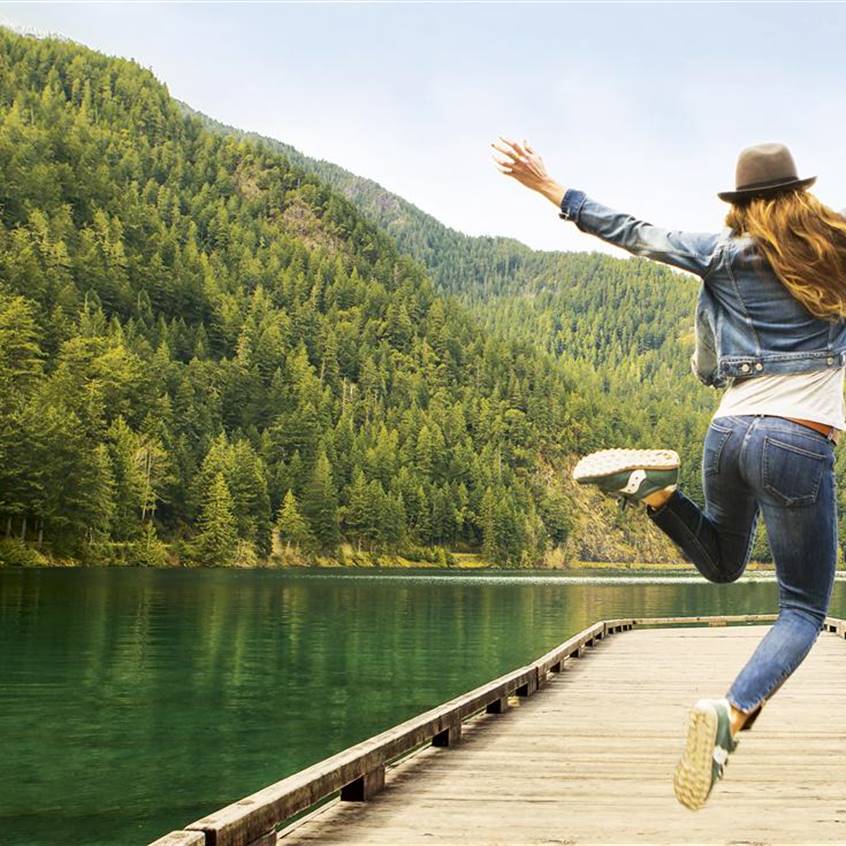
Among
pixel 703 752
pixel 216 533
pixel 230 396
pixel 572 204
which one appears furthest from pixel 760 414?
pixel 230 396

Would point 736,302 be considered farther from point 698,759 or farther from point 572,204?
point 698,759

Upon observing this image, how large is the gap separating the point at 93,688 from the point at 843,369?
19.3m

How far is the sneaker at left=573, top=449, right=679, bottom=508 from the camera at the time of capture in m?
3.98

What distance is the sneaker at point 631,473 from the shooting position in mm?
3982

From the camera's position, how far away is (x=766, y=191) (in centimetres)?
396

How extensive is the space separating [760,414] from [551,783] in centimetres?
451

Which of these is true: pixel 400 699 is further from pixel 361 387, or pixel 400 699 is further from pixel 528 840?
pixel 361 387

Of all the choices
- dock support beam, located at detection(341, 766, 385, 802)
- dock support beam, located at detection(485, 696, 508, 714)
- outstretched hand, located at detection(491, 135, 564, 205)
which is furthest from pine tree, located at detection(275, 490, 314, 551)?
outstretched hand, located at detection(491, 135, 564, 205)

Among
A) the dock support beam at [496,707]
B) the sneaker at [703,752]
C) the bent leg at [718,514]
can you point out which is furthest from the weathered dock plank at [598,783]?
the bent leg at [718,514]

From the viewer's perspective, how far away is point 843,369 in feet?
13.1

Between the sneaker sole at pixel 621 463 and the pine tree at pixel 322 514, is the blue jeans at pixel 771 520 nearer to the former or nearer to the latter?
the sneaker sole at pixel 621 463

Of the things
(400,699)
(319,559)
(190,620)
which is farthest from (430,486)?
(400,699)

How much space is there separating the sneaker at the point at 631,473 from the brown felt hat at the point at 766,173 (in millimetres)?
931

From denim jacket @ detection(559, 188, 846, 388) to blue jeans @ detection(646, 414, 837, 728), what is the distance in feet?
0.74
